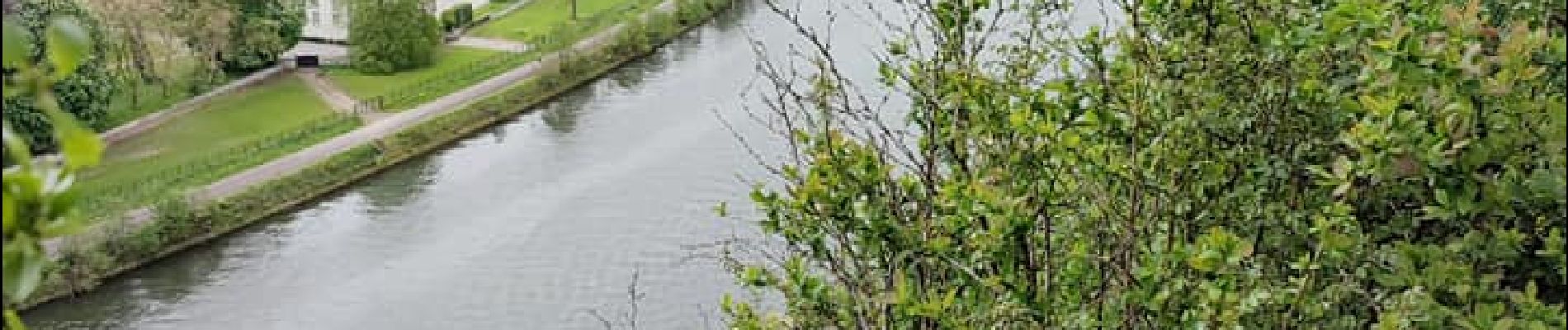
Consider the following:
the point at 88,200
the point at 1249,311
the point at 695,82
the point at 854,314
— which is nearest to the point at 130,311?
the point at 88,200

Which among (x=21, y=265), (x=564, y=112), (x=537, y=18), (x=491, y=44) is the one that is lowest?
(x=564, y=112)

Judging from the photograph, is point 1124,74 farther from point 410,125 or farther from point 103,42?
point 103,42

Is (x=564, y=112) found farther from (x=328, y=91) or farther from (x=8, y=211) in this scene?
(x=8, y=211)

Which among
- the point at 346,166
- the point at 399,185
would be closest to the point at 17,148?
the point at 399,185

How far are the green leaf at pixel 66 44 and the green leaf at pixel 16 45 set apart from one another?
0.02 meters

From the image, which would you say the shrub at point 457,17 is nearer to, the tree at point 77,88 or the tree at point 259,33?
the tree at point 259,33

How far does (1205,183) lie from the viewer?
3.68 metres

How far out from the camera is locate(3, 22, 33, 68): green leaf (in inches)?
41.9

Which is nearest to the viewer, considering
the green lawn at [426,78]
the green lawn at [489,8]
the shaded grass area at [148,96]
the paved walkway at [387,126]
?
the paved walkway at [387,126]

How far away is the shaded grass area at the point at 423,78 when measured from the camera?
23.5 metres

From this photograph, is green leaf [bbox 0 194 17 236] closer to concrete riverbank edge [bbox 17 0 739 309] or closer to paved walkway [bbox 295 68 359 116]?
concrete riverbank edge [bbox 17 0 739 309]

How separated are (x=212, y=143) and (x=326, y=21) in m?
6.39

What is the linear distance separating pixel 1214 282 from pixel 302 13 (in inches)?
961

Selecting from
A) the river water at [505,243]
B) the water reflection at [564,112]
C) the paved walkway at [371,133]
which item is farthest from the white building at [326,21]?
the river water at [505,243]
